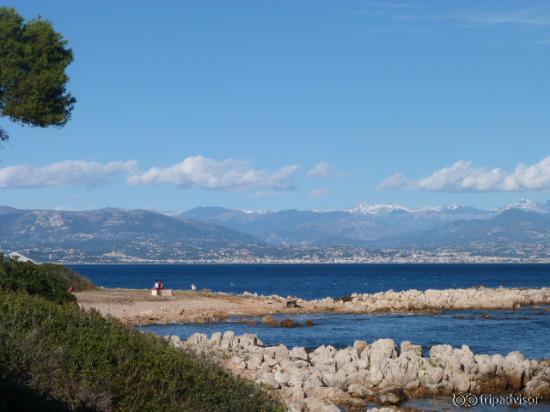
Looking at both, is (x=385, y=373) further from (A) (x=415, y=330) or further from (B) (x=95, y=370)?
(A) (x=415, y=330)

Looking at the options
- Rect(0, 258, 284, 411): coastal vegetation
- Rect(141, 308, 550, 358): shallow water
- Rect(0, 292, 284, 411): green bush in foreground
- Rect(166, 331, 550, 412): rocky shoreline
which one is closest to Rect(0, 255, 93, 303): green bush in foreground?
Rect(166, 331, 550, 412): rocky shoreline

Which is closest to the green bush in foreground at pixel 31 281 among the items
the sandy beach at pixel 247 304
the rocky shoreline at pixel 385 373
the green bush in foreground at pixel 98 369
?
the rocky shoreline at pixel 385 373

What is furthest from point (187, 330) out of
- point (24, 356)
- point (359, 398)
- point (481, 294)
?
point (481, 294)

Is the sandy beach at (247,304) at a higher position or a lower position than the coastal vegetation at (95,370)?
lower

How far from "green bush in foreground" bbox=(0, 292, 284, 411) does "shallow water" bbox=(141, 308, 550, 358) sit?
18.9 m

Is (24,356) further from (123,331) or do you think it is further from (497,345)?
(497,345)

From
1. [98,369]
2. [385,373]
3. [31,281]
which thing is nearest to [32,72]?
[31,281]

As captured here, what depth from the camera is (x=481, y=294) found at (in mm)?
64250

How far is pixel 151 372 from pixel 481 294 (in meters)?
53.4

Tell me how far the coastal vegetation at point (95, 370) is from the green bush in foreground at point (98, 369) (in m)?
0.01

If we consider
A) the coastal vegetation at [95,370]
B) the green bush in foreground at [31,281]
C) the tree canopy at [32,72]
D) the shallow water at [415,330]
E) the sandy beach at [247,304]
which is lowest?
the shallow water at [415,330]

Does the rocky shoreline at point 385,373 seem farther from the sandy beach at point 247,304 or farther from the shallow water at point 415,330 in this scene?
the sandy beach at point 247,304

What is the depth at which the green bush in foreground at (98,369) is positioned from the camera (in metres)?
12.5

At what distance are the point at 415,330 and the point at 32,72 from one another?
→ 70.9ft
